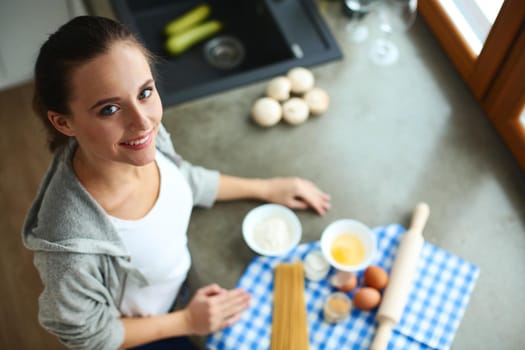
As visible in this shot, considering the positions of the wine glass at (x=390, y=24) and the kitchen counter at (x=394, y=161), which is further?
the wine glass at (x=390, y=24)

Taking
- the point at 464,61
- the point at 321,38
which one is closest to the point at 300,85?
the point at 321,38

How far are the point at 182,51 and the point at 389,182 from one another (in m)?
0.82

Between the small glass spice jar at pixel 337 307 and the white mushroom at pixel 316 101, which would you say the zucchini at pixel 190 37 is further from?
the small glass spice jar at pixel 337 307

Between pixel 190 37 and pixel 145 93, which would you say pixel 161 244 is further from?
pixel 190 37

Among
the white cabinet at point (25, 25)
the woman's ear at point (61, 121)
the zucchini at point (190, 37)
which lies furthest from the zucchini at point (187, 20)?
the woman's ear at point (61, 121)

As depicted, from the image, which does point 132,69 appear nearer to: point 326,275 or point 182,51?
point 326,275

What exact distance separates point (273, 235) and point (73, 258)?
1.44 ft

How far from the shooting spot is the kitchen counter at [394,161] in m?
1.21

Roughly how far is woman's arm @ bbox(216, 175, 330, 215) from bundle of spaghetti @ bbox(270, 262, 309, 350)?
0.15 metres

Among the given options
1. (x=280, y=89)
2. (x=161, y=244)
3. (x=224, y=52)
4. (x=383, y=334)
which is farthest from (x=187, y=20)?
(x=383, y=334)

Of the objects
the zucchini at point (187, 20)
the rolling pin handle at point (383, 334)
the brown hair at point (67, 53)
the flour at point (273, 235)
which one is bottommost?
the rolling pin handle at point (383, 334)

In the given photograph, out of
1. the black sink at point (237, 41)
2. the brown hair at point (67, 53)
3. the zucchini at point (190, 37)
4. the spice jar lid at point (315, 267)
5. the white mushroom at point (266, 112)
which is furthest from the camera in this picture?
the zucchini at point (190, 37)

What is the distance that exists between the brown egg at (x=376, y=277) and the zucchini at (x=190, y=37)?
0.96m

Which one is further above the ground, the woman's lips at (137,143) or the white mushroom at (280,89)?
the woman's lips at (137,143)
